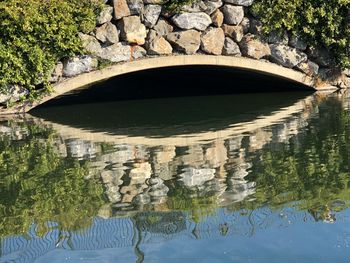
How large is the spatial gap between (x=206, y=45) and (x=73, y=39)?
4.23 metres

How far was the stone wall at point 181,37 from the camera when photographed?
16891 millimetres

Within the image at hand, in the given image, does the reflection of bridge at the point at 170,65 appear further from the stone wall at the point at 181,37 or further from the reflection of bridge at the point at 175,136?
the reflection of bridge at the point at 175,136

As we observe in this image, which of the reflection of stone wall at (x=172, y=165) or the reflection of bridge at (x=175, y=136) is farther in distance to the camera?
the reflection of bridge at (x=175, y=136)

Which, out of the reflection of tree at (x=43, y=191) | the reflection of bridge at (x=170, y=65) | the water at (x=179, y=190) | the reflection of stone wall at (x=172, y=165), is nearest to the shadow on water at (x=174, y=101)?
the water at (x=179, y=190)

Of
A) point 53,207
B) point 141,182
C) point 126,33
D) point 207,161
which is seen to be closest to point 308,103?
point 126,33

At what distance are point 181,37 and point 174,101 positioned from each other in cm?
248

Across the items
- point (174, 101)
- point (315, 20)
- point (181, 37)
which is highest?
point (315, 20)

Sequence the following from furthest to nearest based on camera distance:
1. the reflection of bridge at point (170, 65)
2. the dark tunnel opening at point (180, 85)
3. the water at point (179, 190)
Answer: the dark tunnel opening at point (180, 85), the reflection of bridge at point (170, 65), the water at point (179, 190)

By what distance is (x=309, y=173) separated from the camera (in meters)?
8.75

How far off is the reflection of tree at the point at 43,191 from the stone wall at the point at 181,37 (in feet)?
19.6

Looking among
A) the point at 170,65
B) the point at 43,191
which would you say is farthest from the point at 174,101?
the point at 43,191

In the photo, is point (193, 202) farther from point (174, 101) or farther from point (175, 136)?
point (174, 101)

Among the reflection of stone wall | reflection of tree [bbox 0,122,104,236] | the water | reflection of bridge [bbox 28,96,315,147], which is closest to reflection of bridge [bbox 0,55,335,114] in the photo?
reflection of bridge [bbox 28,96,315,147]

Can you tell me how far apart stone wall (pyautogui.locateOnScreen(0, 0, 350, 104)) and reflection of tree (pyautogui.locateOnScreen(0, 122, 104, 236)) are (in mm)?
5964
